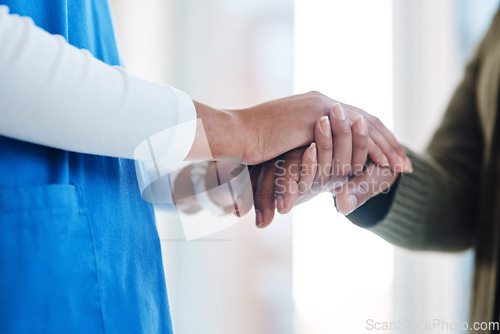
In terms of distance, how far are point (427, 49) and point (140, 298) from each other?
93cm

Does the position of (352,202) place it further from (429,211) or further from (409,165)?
(429,211)

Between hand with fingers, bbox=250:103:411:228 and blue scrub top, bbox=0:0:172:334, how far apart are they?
0.12 metres

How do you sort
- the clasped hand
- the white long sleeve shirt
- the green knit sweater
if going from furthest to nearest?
1. the green knit sweater
2. the clasped hand
3. the white long sleeve shirt

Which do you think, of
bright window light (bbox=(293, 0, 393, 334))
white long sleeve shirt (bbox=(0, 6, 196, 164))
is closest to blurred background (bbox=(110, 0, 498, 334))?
bright window light (bbox=(293, 0, 393, 334))

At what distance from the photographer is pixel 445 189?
0.66 m

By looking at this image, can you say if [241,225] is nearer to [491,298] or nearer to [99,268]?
[99,268]

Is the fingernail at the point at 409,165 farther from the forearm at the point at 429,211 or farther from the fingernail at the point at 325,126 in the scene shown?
the fingernail at the point at 325,126

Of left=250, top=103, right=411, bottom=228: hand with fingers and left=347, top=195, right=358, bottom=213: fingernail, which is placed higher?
left=250, top=103, right=411, bottom=228: hand with fingers

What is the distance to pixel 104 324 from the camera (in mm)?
280

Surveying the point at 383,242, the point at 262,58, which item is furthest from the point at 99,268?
the point at 262,58

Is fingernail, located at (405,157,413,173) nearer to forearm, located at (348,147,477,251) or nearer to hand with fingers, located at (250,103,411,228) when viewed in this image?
forearm, located at (348,147,477,251)

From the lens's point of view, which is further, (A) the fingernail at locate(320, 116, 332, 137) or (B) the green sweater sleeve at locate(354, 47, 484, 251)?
(B) the green sweater sleeve at locate(354, 47, 484, 251)

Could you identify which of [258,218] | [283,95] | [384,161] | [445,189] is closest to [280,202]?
[258,218]

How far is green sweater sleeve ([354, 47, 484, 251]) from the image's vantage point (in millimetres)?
585
